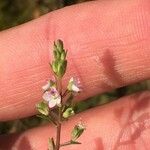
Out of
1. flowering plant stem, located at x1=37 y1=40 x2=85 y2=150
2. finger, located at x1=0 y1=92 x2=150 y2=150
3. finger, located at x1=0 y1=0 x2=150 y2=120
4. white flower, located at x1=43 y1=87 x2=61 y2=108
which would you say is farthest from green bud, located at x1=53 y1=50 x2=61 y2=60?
finger, located at x1=0 y1=92 x2=150 y2=150

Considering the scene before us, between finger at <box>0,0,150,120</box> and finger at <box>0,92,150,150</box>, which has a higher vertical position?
finger at <box>0,0,150,120</box>

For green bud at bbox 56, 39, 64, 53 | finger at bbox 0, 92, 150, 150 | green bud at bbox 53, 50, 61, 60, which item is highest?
green bud at bbox 56, 39, 64, 53

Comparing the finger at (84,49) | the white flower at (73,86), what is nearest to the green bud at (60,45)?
the white flower at (73,86)

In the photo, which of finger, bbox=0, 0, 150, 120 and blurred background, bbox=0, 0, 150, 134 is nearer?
finger, bbox=0, 0, 150, 120

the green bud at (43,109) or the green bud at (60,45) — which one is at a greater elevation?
the green bud at (60,45)

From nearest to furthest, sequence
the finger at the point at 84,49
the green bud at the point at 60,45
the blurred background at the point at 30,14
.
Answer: the green bud at the point at 60,45, the finger at the point at 84,49, the blurred background at the point at 30,14

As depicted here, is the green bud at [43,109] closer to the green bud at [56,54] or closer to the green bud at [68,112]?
the green bud at [68,112]

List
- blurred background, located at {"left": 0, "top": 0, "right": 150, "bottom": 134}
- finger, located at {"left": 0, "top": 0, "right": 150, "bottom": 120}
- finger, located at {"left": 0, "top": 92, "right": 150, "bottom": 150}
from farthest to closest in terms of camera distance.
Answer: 1. blurred background, located at {"left": 0, "top": 0, "right": 150, "bottom": 134}
2. finger, located at {"left": 0, "top": 92, "right": 150, "bottom": 150}
3. finger, located at {"left": 0, "top": 0, "right": 150, "bottom": 120}

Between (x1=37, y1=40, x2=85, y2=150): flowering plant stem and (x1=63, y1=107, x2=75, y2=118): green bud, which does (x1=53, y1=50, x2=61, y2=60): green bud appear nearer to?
(x1=37, y1=40, x2=85, y2=150): flowering plant stem
